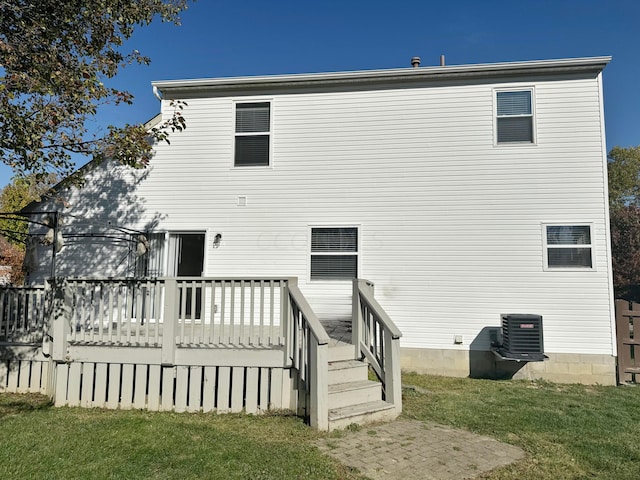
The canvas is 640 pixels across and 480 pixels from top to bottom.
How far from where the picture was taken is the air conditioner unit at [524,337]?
7.28m

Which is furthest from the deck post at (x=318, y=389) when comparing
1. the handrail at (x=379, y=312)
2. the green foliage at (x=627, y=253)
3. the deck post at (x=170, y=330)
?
the green foliage at (x=627, y=253)

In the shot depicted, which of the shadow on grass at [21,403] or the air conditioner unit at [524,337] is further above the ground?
the air conditioner unit at [524,337]

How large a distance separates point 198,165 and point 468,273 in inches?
224

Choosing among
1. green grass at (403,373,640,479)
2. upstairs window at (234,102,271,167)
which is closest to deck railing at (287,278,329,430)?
green grass at (403,373,640,479)

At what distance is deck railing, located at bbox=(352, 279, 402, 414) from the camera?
5.44 metres

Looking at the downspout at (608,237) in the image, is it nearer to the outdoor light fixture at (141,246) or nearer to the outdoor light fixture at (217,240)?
the outdoor light fixture at (217,240)

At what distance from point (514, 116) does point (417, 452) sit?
653cm

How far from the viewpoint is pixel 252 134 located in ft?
29.4

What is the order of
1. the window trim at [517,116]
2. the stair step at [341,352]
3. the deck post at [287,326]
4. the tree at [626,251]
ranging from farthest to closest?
the tree at [626,251] → the window trim at [517,116] → the stair step at [341,352] → the deck post at [287,326]

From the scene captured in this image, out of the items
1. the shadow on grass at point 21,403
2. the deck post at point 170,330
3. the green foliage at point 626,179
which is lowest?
the shadow on grass at point 21,403

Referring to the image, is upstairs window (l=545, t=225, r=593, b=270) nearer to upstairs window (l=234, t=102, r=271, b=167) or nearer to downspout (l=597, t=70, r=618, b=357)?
downspout (l=597, t=70, r=618, b=357)

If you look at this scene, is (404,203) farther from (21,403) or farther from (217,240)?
(21,403)

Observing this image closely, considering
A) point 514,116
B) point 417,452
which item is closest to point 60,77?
point 417,452

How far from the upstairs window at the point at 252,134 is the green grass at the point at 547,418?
16.7ft
